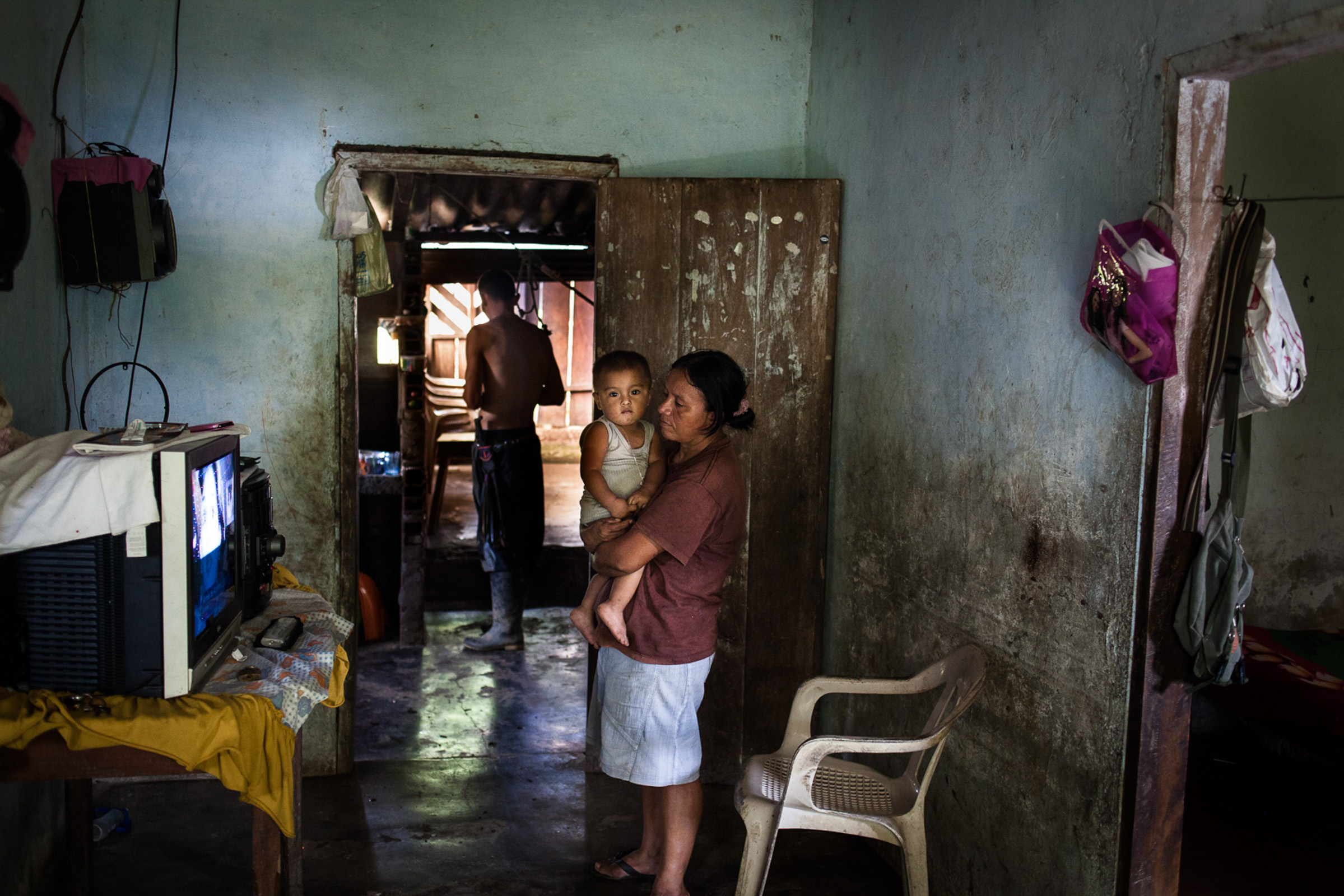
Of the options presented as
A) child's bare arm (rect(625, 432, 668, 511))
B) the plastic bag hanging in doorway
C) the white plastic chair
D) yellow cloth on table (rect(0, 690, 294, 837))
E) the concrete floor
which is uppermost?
the plastic bag hanging in doorway

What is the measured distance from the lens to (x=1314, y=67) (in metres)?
4.30

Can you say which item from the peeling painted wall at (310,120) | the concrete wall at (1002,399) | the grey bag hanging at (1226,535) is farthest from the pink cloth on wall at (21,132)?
the grey bag hanging at (1226,535)

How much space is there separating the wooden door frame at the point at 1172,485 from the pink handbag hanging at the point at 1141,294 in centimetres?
7

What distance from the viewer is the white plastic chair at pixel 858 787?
237 cm

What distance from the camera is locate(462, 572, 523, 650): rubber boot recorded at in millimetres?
5555

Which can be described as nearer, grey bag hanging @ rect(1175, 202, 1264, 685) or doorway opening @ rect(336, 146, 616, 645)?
grey bag hanging @ rect(1175, 202, 1264, 685)

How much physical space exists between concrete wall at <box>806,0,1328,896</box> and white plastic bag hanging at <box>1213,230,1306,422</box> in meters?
0.24

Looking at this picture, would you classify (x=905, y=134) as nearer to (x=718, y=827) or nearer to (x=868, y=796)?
(x=868, y=796)

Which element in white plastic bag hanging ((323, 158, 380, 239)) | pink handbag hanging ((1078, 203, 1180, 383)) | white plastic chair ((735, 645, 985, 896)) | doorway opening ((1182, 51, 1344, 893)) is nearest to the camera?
pink handbag hanging ((1078, 203, 1180, 383))

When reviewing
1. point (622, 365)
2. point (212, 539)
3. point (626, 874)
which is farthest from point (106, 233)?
point (626, 874)

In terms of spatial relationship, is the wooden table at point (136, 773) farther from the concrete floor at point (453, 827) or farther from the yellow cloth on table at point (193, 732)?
the concrete floor at point (453, 827)

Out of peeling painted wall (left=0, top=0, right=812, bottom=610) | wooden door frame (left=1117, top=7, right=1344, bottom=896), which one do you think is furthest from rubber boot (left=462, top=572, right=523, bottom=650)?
wooden door frame (left=1117, top=7, right=1344, bottom=896)

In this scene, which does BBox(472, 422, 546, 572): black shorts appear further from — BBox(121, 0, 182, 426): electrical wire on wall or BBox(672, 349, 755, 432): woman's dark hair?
BBox(672, 349, 755, 432): woman's dark hair

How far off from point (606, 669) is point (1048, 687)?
1.20 m
